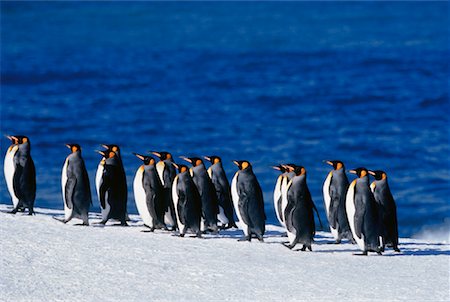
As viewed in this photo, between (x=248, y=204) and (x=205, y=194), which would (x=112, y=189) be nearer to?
(x=205, y=194)

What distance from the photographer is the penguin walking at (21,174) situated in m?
9.15

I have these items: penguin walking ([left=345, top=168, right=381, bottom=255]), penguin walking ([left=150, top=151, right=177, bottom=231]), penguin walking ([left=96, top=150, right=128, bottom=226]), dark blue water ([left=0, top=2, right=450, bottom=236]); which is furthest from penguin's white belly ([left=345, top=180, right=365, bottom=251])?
dark blue water ([left=0, top=2, right=450, bottom=236])

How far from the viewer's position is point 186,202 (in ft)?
28.3

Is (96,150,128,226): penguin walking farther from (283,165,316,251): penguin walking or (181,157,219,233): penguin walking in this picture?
(283,165,316,251): penguin walking

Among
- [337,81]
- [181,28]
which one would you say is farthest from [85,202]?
[181,28]

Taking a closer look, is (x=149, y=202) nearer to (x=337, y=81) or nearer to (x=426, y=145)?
(x=426, y=145)

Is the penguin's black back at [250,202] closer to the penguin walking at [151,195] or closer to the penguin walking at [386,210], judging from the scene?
the penguin walking at [151,195]

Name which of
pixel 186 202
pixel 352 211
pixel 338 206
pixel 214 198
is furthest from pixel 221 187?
pixel 352 211

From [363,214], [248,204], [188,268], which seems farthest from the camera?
[248,204]

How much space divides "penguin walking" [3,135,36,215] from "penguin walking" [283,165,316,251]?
7.29ft

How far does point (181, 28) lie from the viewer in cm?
5641

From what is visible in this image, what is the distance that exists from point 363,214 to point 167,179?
5.93 feet

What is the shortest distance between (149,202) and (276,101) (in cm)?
2328

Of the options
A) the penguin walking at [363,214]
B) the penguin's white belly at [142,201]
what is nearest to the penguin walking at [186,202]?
the penguin's white belly at [142,201]
